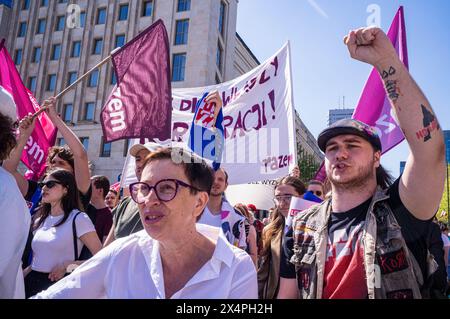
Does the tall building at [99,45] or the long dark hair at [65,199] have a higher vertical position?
the tall building at [99,45]

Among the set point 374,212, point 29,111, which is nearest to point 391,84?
point 374,212

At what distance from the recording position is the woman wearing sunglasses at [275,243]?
10.6 ft

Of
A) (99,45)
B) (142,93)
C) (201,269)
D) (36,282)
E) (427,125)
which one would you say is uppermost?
(99,45)

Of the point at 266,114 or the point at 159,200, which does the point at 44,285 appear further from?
the point at 266,114

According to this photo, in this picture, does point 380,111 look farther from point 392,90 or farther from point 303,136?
point 303,136

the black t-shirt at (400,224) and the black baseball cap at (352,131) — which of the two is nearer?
the black t-shirt at (400,224)

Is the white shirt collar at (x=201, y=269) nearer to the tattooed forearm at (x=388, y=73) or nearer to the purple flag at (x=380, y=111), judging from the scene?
the tattooed forearm at (x=388, y=73)

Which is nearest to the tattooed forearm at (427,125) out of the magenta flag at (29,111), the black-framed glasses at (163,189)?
the black-framed glasses at (163,189)

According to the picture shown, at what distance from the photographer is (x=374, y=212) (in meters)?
1.82

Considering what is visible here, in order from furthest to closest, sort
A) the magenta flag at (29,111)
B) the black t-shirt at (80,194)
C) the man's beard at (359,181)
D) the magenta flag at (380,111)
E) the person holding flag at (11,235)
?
1. the magenta flag at (29,111)
2. the magenta flag at (380,111)
3. the black t-shirt at (80,194)
4. the man's beard at (359,181)
5. the person holding flag at (11,235)

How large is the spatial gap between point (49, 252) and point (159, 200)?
167cm

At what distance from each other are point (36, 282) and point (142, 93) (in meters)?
1.92

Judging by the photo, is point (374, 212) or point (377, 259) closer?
point (377, 259)
